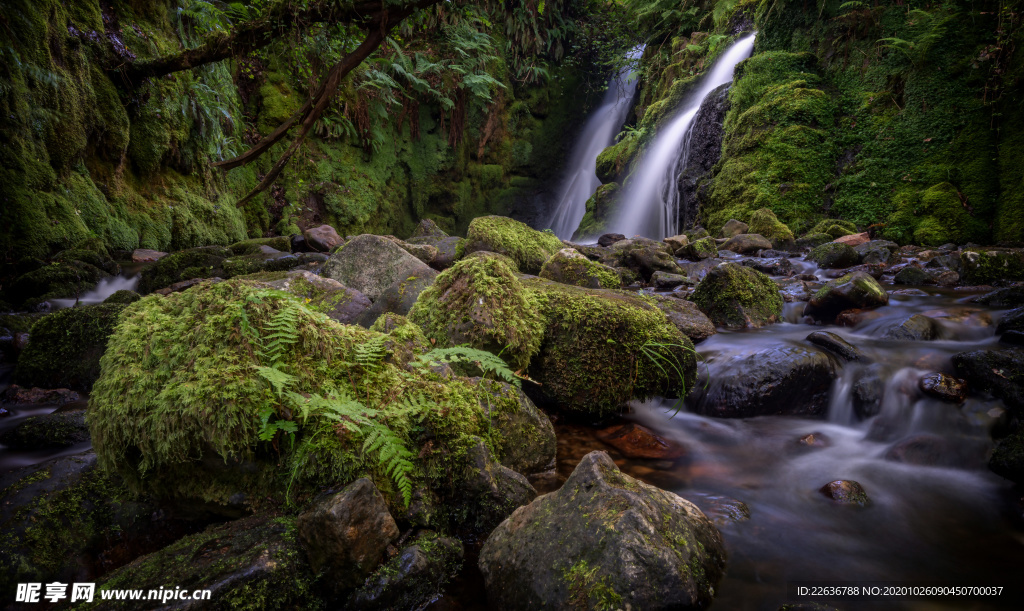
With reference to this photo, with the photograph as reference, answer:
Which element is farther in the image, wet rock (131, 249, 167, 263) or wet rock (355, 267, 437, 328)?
wet rock (131, 249, 167, 263)

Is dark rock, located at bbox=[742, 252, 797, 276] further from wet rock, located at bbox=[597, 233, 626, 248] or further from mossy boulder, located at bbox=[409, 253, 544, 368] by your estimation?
mossy boulder, located at bbox=[409, 253, 544, 368]

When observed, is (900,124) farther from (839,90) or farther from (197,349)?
(197,349)

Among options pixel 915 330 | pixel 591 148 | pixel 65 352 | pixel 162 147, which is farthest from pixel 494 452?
pixel 591 148

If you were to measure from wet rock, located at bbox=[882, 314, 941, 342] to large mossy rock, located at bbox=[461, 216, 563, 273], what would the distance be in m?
4.26

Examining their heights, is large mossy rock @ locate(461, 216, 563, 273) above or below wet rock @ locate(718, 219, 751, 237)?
below

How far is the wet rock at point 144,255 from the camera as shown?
857cm

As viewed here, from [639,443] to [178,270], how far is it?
8.12 metres

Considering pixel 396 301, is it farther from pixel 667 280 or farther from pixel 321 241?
pixel 321 241

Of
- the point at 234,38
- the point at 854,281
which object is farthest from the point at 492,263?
the point at 854,281

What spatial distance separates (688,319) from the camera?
5.02m

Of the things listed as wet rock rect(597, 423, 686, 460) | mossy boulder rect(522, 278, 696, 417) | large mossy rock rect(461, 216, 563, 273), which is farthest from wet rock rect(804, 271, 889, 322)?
wet rock rect(597, 423, 686, 460)

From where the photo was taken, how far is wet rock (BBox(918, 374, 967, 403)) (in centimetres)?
379

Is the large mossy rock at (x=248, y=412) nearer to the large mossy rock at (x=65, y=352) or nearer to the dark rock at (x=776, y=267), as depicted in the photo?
the large mossy rock at (x=65, y=352)

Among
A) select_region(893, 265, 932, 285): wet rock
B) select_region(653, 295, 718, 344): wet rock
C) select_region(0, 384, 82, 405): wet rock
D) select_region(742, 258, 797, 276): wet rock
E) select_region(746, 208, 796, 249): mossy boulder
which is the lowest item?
select_region(0, 384, 82, 405): wet rock
